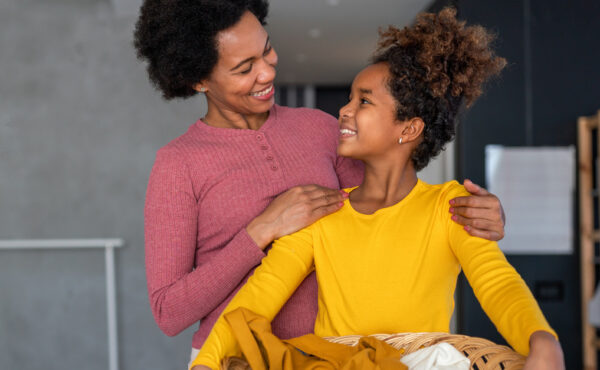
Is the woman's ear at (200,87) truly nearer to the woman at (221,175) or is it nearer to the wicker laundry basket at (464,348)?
the woman at (221,175)

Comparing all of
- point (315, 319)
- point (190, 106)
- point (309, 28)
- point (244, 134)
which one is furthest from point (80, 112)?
point (315, 319)

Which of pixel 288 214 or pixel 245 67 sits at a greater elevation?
pixel 245 67

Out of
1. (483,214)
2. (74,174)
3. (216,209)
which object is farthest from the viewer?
(74,174)

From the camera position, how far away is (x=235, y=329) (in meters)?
1.01

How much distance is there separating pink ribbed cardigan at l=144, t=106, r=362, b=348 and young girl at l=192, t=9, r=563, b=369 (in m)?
0.08

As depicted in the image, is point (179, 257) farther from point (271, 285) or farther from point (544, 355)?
point (544, 355)

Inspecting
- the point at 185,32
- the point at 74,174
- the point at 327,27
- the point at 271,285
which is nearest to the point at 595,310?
the point at 271,285

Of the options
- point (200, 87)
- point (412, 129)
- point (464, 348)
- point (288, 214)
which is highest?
point (200, 87)

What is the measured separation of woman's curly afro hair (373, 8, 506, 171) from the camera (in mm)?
1250

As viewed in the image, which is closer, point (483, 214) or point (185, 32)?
point (483, 214)

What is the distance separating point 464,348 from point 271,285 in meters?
0.39

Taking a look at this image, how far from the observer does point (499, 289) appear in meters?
1.00

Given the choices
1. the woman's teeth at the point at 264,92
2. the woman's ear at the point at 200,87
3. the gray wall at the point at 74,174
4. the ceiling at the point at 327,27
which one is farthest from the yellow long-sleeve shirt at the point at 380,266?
the ceiling at the point at 327,27

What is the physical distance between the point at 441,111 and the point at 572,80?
261 cm
